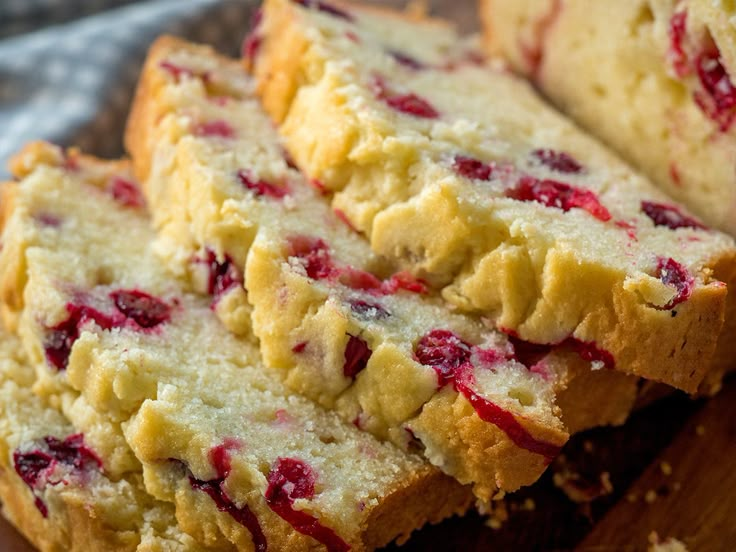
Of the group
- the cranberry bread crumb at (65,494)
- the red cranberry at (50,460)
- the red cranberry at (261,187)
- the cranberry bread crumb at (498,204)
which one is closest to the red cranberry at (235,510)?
the cranberry bread crumb at (65,494)

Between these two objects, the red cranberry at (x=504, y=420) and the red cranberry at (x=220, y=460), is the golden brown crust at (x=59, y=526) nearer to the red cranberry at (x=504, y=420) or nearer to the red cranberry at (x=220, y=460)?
the red cranberry at (x=220, y=460)

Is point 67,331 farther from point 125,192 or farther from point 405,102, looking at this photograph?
point 405,102

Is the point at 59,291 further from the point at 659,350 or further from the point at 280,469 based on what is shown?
the point at 659,350

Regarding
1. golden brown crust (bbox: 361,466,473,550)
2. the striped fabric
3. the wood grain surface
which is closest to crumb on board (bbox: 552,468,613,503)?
the wood grain surface

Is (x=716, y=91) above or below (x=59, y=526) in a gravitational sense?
above

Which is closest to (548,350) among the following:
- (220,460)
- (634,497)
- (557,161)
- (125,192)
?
Result: (634,497)
